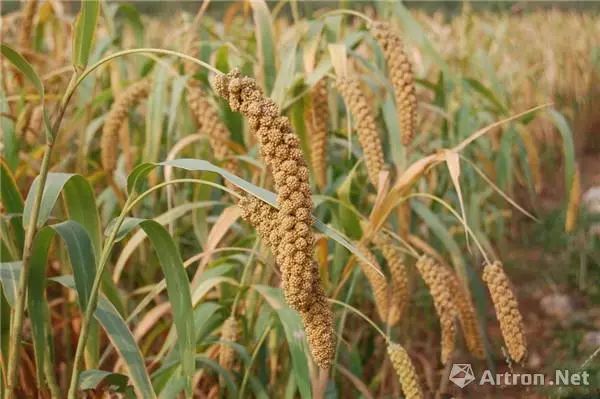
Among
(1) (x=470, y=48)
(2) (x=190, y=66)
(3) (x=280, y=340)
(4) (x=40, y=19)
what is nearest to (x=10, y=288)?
(3) (x=280, y=340)

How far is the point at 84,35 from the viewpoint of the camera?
1.21 meters

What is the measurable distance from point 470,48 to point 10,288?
280 centimetres

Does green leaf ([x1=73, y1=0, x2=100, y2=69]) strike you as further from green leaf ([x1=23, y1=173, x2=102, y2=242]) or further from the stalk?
green leaf ([x1=23, y1=173, x2=102, y2=242])

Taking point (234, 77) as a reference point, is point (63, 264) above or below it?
below

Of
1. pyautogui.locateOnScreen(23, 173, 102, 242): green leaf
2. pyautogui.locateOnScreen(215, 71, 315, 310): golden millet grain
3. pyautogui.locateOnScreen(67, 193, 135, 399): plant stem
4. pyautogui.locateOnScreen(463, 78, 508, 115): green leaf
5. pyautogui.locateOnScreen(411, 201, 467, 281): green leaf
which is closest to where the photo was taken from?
pyautogui.locateOnScreen(215, 71, 315, 310): golden millet grain

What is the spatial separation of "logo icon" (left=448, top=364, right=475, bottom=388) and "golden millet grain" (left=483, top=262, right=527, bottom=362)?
721 millimetres

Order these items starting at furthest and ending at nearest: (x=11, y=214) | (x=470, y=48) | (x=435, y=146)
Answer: (x=470, y=48), (x=435, y=146), (x=11, y=214)

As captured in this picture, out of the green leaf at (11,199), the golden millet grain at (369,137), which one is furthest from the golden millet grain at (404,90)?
the green leaf at (11,199)

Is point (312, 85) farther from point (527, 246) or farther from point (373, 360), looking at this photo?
point (527, 246)

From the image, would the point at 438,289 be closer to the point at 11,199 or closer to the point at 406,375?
the point at 406,375

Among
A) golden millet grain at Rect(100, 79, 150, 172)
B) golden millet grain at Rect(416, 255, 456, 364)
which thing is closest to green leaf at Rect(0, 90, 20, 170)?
golden millet grain at Rect(100, 79, 150, 172)

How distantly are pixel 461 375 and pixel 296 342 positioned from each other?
74cm

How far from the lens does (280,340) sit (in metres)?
1.72

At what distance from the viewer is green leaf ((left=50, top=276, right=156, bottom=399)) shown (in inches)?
49.4
